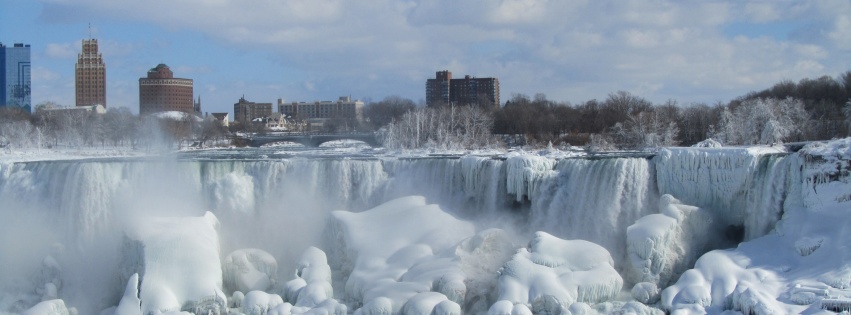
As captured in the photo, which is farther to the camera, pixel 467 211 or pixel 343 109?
pixel 343 109

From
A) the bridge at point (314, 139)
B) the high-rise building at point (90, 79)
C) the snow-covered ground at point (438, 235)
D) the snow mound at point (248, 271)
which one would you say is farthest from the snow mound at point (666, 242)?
the high-rise building at point (90, 79)

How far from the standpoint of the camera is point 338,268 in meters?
23.9

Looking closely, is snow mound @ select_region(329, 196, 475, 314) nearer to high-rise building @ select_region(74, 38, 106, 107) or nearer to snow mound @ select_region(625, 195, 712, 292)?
snow mound @ select_region(625, 195, 712, 292)

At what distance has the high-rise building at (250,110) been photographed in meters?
172

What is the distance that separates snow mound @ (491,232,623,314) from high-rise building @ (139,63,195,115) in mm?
140765

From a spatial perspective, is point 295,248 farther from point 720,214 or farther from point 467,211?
point 720,214

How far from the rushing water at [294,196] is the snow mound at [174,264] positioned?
162 centimetres

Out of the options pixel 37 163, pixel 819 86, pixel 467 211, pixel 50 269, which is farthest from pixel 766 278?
pixel 819 86

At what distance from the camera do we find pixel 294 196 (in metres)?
28.0

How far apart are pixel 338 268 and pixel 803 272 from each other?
12107 mm

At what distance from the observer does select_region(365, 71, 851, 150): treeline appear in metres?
→ 42.1

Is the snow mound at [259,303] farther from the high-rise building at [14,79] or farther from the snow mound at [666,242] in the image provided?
the high-rise building at [14,79]

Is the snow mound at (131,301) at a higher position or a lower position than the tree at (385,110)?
lower

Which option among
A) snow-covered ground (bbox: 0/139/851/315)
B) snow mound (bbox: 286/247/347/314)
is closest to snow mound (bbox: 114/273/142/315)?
snow-covered ground (bbox: 0/139/851/315)
